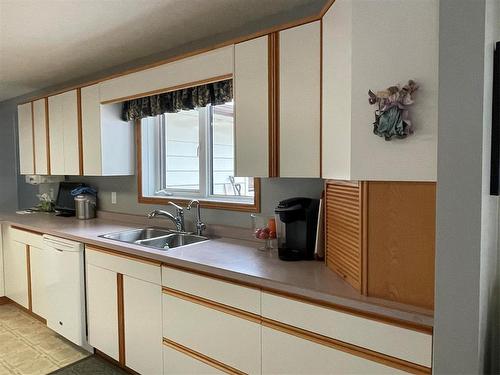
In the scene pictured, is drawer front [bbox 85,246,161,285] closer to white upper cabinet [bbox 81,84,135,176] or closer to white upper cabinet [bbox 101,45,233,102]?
white upper cabinet [bbox 81,84,135,176]

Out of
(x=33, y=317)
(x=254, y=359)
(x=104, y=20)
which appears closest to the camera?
(x=254, y=359)

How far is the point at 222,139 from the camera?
2.62 m

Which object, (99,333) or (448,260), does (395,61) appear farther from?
(99,333)

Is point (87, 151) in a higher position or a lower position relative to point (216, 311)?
higher

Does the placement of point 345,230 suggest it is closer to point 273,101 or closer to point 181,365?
point 273,101

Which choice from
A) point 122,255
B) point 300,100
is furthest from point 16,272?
point 300,100

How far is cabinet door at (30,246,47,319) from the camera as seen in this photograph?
9.21 ft

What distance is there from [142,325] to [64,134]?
6.79 ft

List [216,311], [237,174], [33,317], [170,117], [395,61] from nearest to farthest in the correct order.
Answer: [395,61] → [216,311] → [237,174] → [170,117] → [33,317]

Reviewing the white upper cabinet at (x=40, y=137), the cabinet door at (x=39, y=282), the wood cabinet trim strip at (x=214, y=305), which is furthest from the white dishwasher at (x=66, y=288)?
the white upper cabinet at (x=40, y=137)

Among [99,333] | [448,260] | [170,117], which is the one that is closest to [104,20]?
[170,117]

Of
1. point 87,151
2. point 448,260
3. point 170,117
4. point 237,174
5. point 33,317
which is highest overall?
point 170,117

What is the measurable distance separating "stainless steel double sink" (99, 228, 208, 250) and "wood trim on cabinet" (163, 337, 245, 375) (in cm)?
66

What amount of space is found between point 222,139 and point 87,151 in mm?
1263
